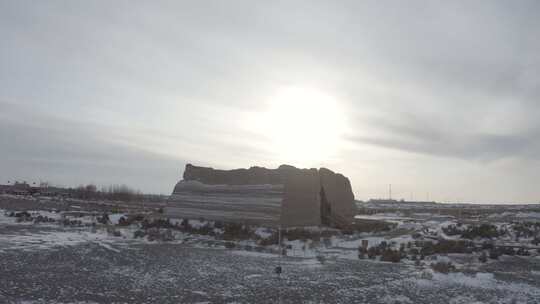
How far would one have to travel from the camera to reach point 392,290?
36.5 ft

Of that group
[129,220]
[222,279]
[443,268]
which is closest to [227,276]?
[222,279]

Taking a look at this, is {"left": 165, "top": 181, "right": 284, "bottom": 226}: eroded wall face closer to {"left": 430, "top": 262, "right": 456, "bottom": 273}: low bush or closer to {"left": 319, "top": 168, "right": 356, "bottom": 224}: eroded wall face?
{"left": 319, "top": 168, "right": 356, "bottom": 224}: eroded wall face

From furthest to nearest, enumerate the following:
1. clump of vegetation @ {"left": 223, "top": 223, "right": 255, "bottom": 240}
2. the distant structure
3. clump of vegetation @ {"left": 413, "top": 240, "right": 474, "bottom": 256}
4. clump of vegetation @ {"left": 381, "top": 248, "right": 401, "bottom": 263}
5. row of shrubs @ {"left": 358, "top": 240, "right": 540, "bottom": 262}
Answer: the distant structure, clump of vegetation @ {"left": 223, "top": 223, "right": 255, "bottom": 240}, clump of vegetation @ {"left": 413, "top": 240, "right": 474, "bottom": 256}, row of shrubs @ {"left": 358, "top": 240, "right": 540, "bottom": 262}, clump of vegetation @ {"left": 381, "top": 248, "right": 401, "bottom": 263}

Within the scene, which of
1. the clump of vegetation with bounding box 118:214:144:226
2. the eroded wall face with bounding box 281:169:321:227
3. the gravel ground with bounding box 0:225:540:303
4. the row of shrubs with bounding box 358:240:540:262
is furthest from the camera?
the clump of vegetation with bounding box 118:214:144:226

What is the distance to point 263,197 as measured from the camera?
87.6 feet

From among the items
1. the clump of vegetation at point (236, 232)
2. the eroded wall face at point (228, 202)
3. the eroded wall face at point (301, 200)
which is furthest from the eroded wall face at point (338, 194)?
the clump of vegetation at point (236, 232)

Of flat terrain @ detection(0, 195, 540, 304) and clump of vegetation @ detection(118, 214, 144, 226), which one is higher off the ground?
clump of vegetation @ detection(118, 214, 144, 226)

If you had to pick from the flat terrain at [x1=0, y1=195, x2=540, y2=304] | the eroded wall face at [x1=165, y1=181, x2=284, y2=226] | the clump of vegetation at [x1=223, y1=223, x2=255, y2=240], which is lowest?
the flat terrain at [x1=0, y1=195, x2=540, y2=304]

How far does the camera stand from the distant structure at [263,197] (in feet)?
86.2

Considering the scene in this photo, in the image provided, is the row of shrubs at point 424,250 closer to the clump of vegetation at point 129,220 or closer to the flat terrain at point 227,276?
the flat terrain at point 227,276

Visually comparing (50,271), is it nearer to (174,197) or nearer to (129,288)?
(129,288)

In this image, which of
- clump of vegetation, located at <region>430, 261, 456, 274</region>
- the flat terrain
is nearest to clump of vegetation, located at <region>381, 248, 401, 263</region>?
the flat terrain

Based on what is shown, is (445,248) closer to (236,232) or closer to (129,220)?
(236,232)

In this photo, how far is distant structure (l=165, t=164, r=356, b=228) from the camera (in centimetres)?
2628
